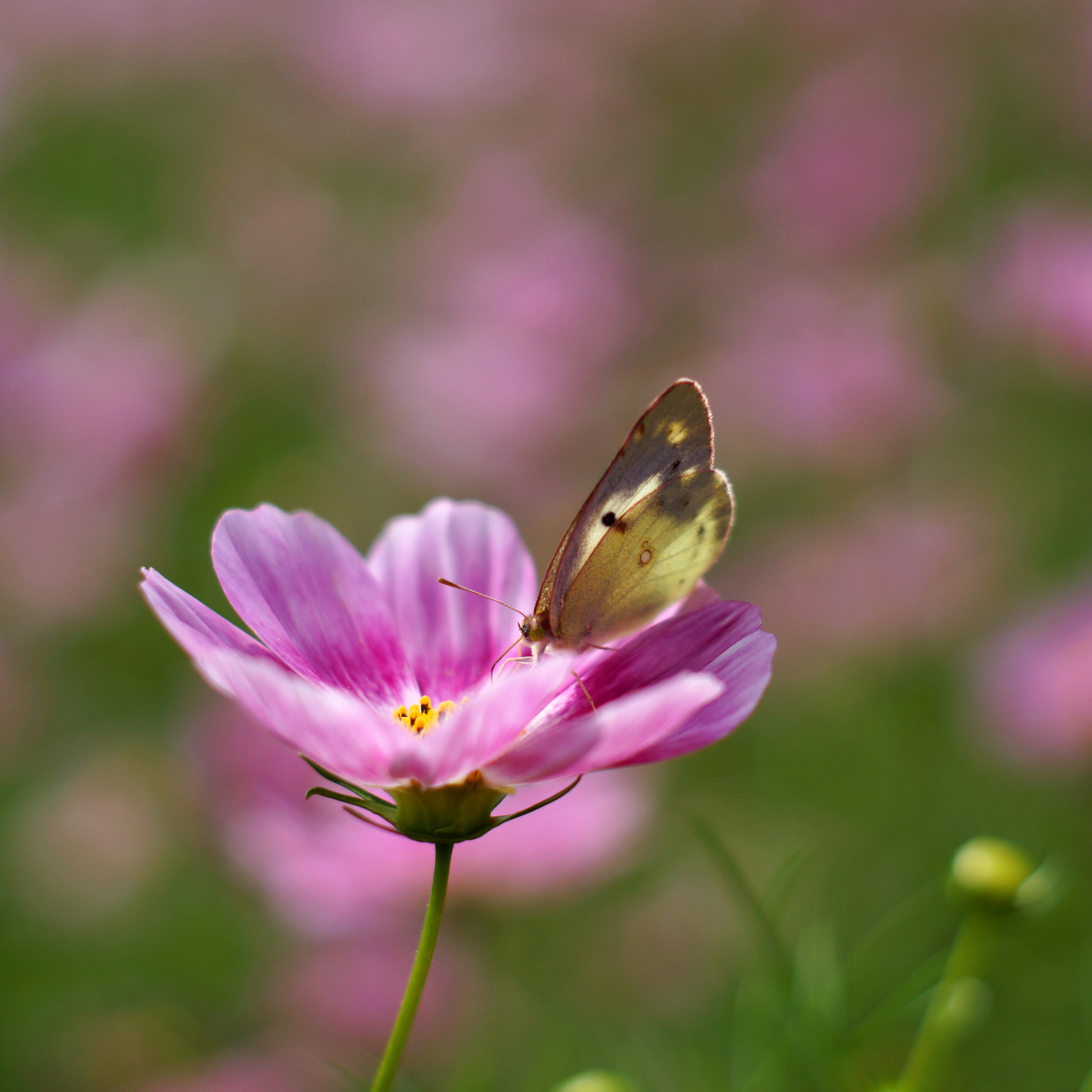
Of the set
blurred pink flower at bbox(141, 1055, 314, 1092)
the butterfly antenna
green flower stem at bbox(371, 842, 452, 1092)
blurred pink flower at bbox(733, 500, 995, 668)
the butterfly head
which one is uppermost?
blurred pink flower at bbox(733, 500, 995, 668)

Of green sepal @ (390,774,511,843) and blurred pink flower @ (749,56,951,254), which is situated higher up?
blurred pink flower @ (749,56,951,254)

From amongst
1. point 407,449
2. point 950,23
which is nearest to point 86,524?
point 407,449

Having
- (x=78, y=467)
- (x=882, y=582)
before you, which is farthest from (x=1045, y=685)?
(x=78, y=467)

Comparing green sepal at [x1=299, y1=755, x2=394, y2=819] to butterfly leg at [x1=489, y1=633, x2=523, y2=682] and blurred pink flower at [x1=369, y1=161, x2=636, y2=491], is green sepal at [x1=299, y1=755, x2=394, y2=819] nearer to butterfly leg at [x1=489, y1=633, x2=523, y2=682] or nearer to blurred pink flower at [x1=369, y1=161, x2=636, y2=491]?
butterfly leg at [x1=489, y1=633, x2=523, y2=682]

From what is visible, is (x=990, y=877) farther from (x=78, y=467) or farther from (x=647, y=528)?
(x=78, y=467)

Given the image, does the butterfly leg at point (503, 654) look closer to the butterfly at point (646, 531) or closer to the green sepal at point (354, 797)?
the butterfly at point (646, 531)

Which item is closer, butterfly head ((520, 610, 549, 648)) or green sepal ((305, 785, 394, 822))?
green sepal ((305, 785, 394, 822))

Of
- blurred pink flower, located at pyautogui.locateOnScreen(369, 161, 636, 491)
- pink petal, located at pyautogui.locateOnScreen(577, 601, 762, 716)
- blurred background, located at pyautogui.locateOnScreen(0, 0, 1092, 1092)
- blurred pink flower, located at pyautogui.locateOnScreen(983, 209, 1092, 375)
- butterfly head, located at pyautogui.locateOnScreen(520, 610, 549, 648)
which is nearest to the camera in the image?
pink petal, located at pyautogui.locateOnScreen(577, 601, 762, 716)

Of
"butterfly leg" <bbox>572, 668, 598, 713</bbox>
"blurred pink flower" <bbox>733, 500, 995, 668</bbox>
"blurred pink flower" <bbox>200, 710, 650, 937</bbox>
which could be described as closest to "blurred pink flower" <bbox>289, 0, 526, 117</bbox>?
"blurred pink flower" <bbox>733, 500, 995, 668</bbox>
